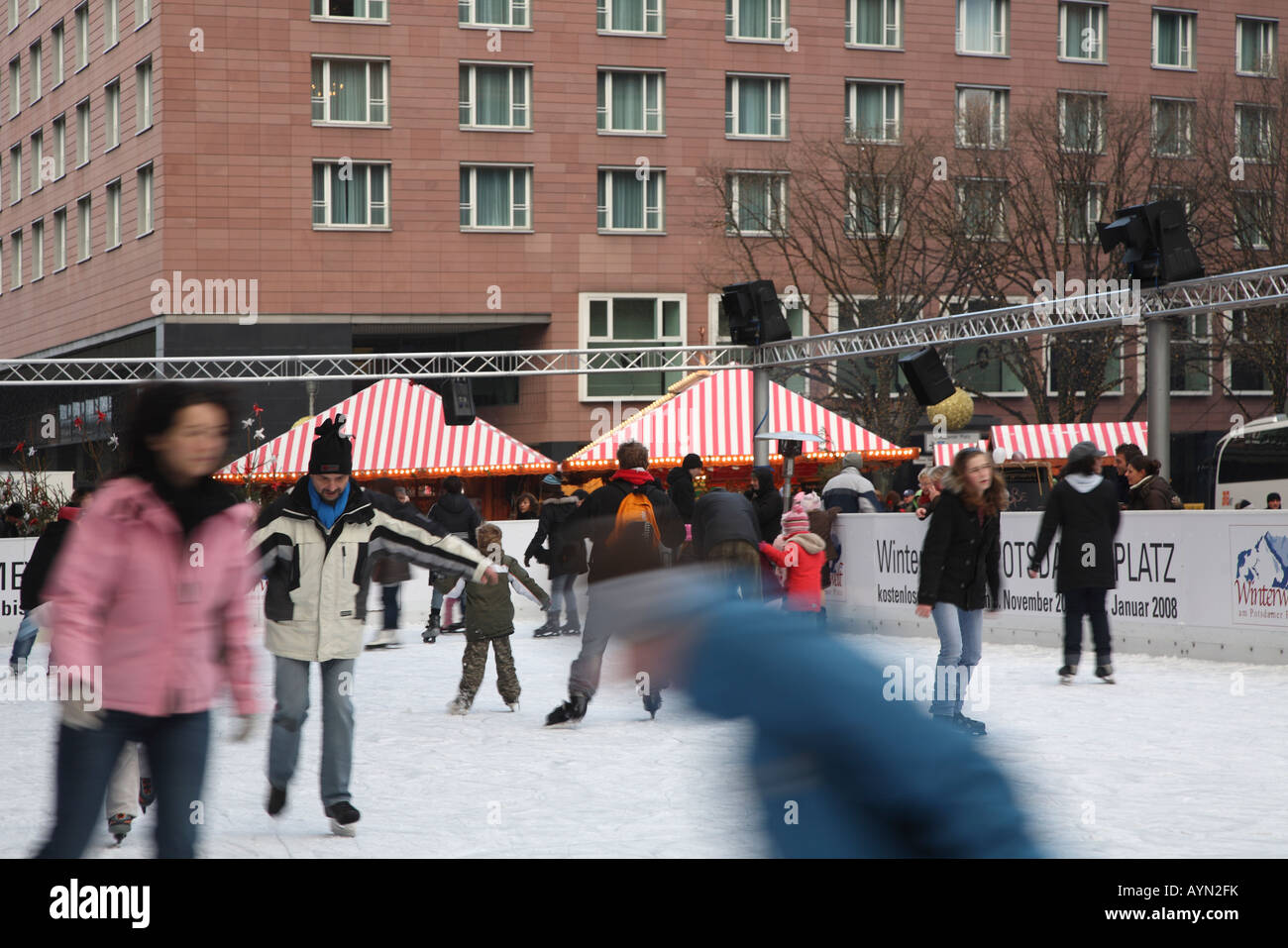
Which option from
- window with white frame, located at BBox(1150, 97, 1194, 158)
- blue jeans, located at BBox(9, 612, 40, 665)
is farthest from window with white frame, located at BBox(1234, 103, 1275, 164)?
blue jeans, located at BBox(9, 612, 40, 665)

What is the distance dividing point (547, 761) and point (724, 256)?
3436cm

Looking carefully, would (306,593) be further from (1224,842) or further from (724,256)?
(724,256)

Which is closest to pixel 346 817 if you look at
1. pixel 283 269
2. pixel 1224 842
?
pixel 1224 842

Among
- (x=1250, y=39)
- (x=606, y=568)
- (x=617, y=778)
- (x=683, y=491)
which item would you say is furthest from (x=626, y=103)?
(x=606, y=568)

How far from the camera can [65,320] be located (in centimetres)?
4694

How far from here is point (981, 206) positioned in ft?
127

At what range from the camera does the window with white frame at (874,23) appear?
4488 cm

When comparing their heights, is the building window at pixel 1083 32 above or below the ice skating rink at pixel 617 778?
above

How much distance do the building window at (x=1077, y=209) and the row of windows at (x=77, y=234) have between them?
2270 cm

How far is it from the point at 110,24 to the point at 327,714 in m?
40.7

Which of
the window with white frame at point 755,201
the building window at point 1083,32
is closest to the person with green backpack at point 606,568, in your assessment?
the window with white frame at point 755,201

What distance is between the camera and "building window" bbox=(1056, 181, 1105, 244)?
39.4 m

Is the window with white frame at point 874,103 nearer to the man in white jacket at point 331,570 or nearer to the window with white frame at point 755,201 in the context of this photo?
the window with white frame at point 755,201
